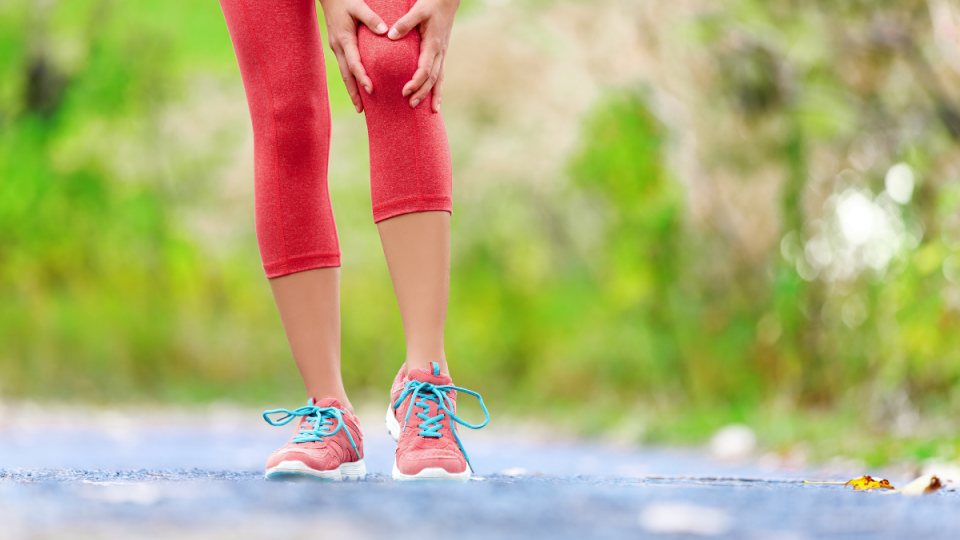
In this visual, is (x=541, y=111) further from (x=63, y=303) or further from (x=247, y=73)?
(x=247, y=73)

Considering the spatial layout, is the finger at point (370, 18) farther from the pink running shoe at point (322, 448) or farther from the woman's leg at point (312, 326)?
the pink running shoe at point (322, 448)

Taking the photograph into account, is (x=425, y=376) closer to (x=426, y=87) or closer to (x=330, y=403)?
(x=330, y=403)

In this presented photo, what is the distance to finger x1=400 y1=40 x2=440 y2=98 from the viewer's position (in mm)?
1367

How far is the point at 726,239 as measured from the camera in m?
4.88

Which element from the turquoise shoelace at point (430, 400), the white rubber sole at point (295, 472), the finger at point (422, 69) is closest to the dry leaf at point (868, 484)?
the turquoise shoelace at point (430, 400)

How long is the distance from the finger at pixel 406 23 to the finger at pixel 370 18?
16 millimetres

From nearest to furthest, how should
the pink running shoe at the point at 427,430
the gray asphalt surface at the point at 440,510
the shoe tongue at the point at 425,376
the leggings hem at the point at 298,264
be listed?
the gray asphalt surface at the point at 440,510
the pink running shoe at the point at 427,430
the shoe tongue at the point at 425,376
the leggings hem at the point at 298,264

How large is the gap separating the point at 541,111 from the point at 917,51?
4.10 m

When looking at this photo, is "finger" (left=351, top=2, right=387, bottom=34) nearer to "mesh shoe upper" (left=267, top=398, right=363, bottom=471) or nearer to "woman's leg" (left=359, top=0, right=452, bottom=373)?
"woman's leg" (left=359, top=0, right=452, bottom=373)

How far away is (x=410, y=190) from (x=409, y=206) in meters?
0.02

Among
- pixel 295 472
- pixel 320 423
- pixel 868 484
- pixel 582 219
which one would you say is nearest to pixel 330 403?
pixel 320 423

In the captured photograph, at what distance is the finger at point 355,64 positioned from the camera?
54.4 inches

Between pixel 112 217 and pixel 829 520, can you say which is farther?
pixel 112 217

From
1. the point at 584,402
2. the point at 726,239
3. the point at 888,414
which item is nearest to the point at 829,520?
the point at 888,414
